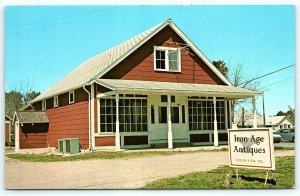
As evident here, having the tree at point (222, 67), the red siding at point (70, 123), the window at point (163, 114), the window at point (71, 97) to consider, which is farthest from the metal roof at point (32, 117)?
the tree at point (222, 67)

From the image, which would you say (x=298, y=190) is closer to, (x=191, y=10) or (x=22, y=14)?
(x=191, y=10)

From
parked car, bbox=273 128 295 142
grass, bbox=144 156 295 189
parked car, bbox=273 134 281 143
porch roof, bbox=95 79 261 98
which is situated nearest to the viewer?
grass, bbox=144 156 295 189

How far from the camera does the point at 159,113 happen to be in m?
18.5

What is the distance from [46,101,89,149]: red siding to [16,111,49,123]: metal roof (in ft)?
1.13

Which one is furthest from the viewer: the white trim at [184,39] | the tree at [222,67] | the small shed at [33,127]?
the tree at [222,67]

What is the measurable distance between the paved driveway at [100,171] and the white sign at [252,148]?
5.11ft

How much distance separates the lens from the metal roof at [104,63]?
58.5 feet

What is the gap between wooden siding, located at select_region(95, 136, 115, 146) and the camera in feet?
55.5

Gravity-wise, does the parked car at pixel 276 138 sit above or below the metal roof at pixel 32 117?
below

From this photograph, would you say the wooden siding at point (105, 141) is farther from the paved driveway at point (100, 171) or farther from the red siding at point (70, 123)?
the paved driveway at point (100, 171)

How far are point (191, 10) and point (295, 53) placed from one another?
11.8 feet

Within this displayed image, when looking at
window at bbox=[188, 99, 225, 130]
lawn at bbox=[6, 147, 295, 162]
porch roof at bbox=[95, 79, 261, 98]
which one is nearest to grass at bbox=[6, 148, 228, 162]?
lawn at bbox=[6, 147, 295, 162]

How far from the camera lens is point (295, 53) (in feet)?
38.7

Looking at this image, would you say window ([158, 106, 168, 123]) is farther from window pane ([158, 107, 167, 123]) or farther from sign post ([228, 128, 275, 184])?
sign post ([228, 128, 275, 184])
